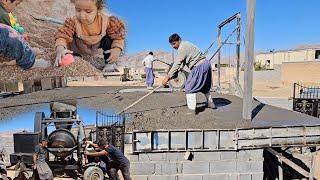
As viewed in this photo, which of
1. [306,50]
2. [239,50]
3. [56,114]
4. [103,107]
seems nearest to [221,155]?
[56,114]

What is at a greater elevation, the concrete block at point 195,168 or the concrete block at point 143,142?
the concrete block at point 143,142

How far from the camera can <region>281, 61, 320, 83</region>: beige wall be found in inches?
1282

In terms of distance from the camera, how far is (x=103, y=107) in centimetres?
1020

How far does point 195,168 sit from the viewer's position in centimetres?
588

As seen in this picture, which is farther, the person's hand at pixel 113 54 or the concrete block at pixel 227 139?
the person's hand at pixel 113 54

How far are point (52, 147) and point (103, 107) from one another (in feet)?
15.0

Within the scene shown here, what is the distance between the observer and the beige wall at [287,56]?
40.3 metres

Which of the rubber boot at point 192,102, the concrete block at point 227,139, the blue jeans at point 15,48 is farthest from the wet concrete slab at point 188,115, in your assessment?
the blue jeans at point 15,48

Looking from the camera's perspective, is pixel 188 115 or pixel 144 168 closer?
pixel 144 168

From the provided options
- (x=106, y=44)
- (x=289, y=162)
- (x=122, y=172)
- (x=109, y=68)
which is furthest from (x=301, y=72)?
(x=122, y=172)

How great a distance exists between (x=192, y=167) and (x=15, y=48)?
17.6 meters

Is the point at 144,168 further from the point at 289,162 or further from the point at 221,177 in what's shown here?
A: the point at 289,162

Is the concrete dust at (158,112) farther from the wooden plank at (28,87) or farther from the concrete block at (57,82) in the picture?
the concrete block at (57,82)

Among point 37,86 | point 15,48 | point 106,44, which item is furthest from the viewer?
point 106,44
